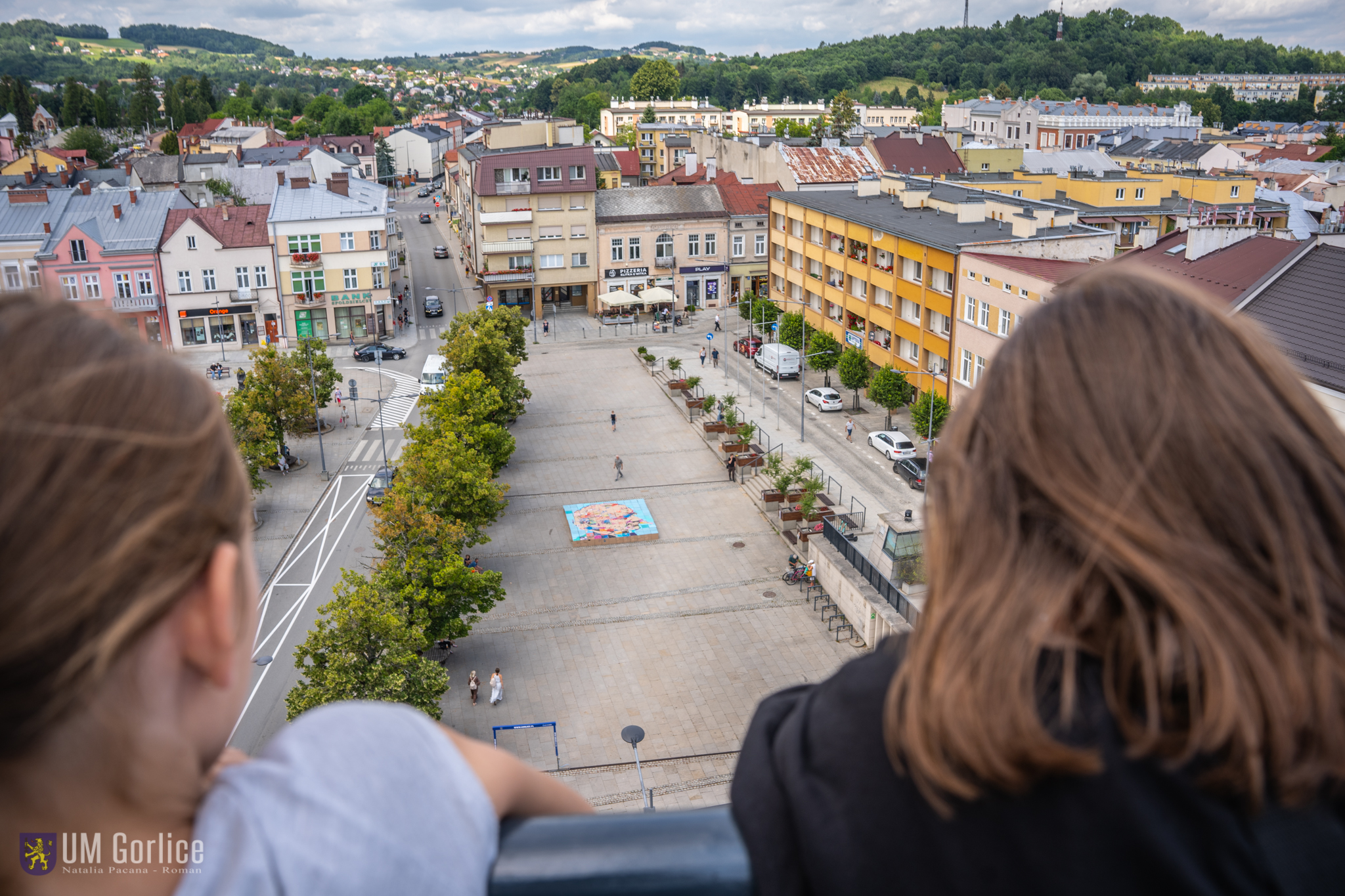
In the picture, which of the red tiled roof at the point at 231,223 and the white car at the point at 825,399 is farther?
the red tiled roof at the point at 231,223

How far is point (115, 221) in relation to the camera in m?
54.6

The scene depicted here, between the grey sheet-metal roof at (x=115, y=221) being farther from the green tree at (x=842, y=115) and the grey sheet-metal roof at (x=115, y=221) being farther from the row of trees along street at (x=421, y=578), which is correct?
the green tree at (x=842, y=115)

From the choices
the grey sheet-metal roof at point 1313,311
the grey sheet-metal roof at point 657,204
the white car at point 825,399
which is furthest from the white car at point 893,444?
the grey sheet-metal roof at point 657,204

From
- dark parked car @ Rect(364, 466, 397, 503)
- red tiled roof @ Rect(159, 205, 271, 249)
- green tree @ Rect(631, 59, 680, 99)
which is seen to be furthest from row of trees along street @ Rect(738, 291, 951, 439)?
green tree @ Rect(631, 59, 680, 99)

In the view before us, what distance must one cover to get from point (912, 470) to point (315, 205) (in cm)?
3712

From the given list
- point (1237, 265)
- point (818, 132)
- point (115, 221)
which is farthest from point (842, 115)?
point (1237, 265)

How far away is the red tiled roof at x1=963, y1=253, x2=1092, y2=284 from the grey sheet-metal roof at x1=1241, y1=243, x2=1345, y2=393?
30.1 ft

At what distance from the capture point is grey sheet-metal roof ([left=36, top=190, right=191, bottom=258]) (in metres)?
53.2

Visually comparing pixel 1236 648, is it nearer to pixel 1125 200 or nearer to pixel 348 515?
pixel 348 515

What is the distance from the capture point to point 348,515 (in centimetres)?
3575

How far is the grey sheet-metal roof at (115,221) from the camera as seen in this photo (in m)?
53.2

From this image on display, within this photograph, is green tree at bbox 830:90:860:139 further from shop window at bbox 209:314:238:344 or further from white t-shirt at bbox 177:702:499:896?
white t-shirt at bbox 177:702:499:896

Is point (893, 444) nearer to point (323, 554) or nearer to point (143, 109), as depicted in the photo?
point (323, 554)

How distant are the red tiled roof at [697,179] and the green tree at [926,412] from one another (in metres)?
31.8
